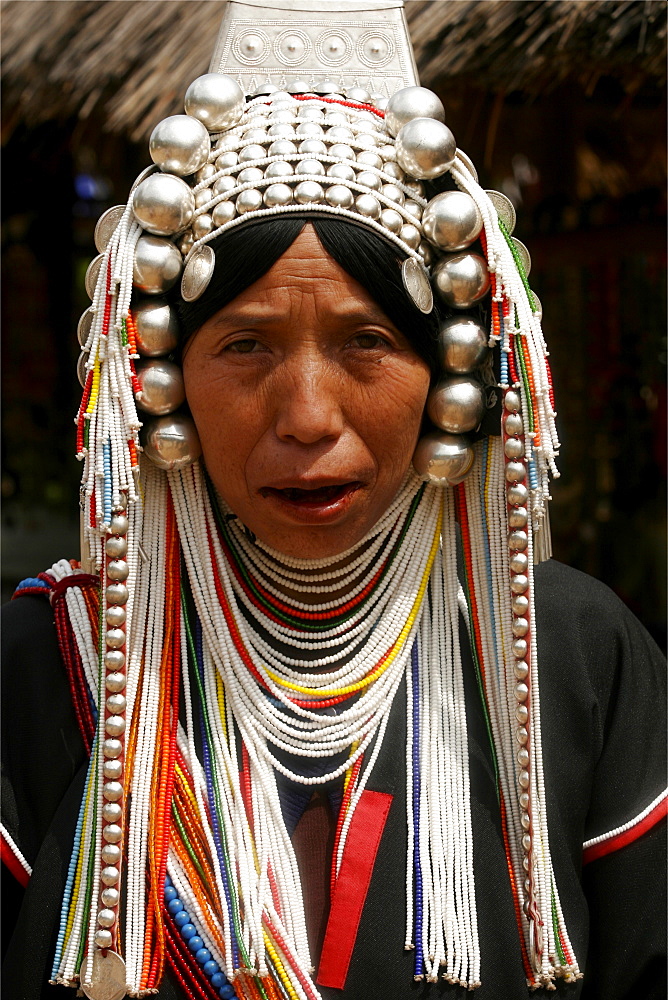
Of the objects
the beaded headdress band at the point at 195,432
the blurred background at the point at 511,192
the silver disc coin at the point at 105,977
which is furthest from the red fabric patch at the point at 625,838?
the blurred background at the point at 511,192

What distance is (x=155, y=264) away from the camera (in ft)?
5.11

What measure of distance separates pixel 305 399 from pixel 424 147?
406mm

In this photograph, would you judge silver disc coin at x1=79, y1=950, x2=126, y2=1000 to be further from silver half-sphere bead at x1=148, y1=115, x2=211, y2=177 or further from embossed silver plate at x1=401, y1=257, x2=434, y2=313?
silver half-sphere bead at x1=148, y1=115, x2=211, y2=177

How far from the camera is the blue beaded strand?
154cm

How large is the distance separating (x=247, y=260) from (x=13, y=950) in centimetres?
106

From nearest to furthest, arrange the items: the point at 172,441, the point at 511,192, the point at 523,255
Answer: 1. the point at 172,441
2. the point at 523,255
3. the point at 511,192

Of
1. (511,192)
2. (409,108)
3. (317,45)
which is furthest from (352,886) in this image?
(511,192)

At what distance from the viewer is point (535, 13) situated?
3359 mm

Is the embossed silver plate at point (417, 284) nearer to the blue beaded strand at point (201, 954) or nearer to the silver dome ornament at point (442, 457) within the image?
the silver dome ornament at point (442, 457)

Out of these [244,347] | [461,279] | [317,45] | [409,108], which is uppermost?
[317,45]

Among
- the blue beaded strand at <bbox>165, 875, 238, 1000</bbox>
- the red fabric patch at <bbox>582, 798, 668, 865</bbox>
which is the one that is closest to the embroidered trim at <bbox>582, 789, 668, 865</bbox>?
Answer: the red fabric patch at <bbox>582, 798, 668, 865</bbox>

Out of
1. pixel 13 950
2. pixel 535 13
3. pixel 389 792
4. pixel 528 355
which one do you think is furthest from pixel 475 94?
pixel 13 950

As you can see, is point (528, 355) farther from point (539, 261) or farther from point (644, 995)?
point (539, 261)

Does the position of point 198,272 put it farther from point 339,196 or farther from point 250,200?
point 339,196
